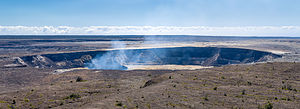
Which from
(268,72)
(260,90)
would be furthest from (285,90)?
(268,72)

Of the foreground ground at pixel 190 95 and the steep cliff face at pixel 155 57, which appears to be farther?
the steep cliff face at pixel 155 57

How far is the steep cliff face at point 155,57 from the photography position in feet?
258

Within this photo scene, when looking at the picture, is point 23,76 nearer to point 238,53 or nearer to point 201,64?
point 201,64

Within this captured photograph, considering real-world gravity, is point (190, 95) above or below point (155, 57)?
above

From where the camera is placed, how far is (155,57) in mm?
97500

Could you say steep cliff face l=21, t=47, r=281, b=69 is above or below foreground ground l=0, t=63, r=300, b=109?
below

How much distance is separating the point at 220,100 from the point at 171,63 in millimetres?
71885

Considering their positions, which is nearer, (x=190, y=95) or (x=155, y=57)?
(x=190, y=95)

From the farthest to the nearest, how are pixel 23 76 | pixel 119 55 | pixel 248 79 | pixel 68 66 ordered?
pixel 119 55
pixel 68 66
pixel 23 76
pixel 248 79

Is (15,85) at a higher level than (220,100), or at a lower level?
lower

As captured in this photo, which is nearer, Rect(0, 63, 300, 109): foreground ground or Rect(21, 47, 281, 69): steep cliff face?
Rect(0, 63, 300, 109): foreground ground

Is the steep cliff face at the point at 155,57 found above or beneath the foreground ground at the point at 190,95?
beneath

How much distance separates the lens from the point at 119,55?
9525cm

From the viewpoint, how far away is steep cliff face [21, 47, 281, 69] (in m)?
78.5
